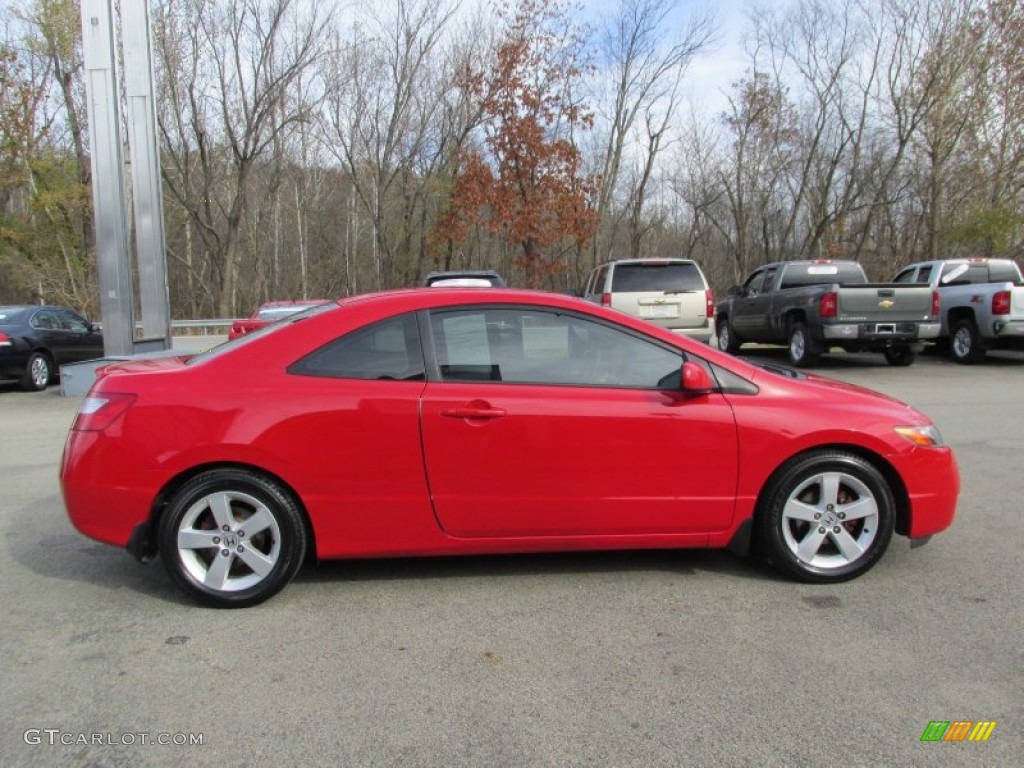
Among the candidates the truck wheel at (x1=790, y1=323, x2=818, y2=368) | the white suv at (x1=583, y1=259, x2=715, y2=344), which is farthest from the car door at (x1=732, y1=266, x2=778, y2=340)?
the white suv at (x1=583, y1=259, x2=715, y2=344)

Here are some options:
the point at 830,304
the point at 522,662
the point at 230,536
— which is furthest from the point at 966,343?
the point at 230,536

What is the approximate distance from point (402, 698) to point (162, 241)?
11.6 m

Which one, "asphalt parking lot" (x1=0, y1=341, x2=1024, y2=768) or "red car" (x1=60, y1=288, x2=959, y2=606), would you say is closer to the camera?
"asphalt parking lot" (x1=0, y1=341, x2=1024, y2=768)

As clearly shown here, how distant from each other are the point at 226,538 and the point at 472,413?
52.3 inches

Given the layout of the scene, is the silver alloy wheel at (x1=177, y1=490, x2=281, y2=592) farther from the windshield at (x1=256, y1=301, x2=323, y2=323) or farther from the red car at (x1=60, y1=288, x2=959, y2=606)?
the windshield at (x1=256, y1=301, x2=323, y2=323)

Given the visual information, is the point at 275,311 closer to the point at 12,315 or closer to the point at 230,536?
the point at 12,315

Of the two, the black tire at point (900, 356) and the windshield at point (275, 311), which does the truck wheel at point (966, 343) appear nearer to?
the black tire at point (900, 356)

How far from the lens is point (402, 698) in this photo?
277 cm

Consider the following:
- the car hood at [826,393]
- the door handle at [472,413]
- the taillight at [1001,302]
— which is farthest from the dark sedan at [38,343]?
the taillight at [1001,302]

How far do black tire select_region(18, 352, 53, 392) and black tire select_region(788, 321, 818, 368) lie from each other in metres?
13.3

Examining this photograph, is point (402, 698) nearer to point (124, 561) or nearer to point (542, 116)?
point (124, 561)

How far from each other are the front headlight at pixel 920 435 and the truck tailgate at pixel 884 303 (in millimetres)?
8941

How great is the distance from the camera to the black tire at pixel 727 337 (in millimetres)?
16703

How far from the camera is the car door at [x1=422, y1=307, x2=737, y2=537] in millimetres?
3539
